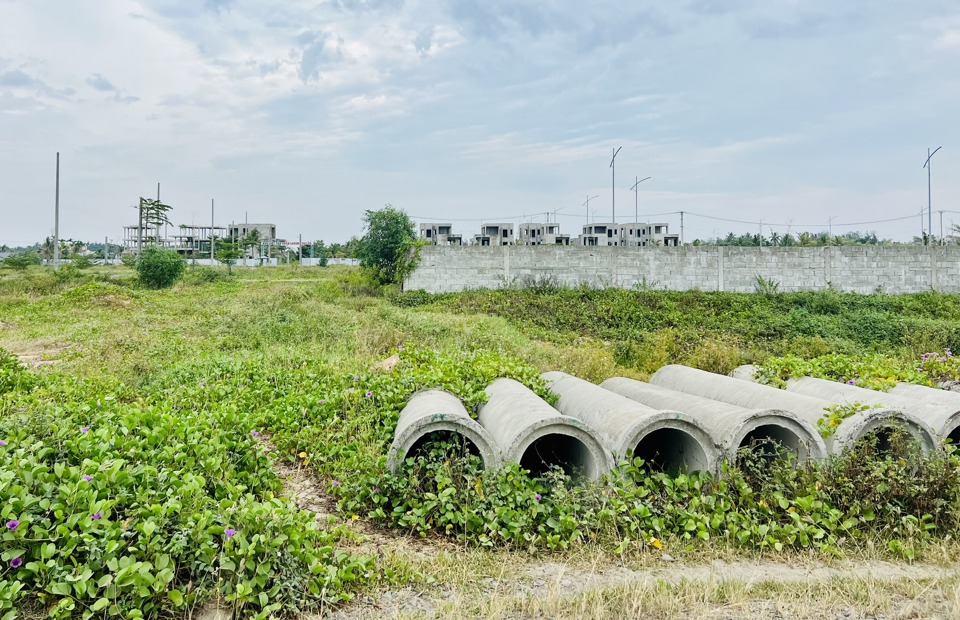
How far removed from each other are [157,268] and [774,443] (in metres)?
22.5

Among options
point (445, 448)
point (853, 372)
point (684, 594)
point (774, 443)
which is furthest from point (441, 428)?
point (853, 372)

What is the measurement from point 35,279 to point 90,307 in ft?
27.7

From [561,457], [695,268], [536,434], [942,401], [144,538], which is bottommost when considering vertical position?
Answer: [561,457]

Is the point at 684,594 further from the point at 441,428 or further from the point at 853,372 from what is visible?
the point at 853,372

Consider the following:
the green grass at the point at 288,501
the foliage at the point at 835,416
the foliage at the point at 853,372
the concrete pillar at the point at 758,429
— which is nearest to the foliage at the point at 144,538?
the green grass at the point at 288,501

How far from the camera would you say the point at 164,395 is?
6258 mm

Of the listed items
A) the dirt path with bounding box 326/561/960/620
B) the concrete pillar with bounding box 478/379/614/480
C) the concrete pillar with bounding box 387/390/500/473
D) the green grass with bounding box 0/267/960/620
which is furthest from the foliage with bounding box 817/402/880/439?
the concrete pillar with bounding box 387/390/500/473

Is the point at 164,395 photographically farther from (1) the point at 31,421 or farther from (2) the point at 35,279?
(2) the point at 35,279

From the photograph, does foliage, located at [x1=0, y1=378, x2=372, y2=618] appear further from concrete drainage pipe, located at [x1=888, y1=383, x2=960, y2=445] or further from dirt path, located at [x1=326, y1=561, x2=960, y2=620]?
concrete drainage pipe, located at [x1=888, y1=383, x2=960, y2=445]

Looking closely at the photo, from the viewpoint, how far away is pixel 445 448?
4.43m

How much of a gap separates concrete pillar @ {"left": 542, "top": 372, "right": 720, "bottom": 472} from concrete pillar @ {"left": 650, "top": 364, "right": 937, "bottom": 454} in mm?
888

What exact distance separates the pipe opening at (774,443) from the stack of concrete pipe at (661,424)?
0.4 inches

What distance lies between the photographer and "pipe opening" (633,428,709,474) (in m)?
4.56

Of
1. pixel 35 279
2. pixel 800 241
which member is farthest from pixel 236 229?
pixel 800 241
